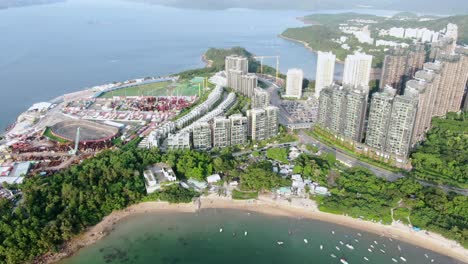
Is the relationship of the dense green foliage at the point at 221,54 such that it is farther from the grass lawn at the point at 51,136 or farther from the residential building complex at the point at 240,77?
the grass lawn at the point at 51,136

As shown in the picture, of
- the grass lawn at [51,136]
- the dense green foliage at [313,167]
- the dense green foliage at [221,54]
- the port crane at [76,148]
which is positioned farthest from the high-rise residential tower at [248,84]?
the grass lawn at [51,136]

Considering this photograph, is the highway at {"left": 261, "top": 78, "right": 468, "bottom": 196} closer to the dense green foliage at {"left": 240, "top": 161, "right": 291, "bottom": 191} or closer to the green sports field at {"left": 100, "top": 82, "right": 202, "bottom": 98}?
the dense green foliage at {"left": 240, "top": 161, "right": 291, "bottom": 191}

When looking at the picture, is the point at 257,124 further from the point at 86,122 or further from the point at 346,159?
the point at 86,122

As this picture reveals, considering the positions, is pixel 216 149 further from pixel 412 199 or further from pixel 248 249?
pixel 412 199

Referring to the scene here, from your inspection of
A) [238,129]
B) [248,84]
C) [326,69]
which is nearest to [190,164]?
[238,129]

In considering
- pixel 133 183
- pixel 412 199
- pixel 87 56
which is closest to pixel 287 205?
pixel 412 199
